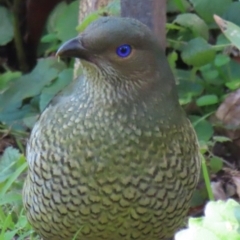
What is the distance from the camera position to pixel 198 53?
3.31m

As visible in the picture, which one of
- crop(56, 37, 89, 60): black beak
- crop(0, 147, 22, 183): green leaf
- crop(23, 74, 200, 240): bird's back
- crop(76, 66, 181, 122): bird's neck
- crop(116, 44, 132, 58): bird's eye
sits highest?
crop(56, 37, 89, 60): black beak

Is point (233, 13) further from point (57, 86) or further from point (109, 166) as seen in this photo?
point (109, 166)

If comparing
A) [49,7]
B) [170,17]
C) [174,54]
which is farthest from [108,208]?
[49,7]

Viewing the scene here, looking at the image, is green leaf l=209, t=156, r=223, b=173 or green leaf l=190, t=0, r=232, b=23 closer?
green leaf l=209, t=156, r=223, b=173

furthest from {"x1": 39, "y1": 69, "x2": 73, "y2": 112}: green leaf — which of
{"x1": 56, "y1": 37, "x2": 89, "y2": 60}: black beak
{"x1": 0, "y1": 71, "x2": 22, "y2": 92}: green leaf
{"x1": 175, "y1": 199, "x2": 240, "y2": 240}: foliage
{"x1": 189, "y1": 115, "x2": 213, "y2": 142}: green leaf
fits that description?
{"x1": 175, "y1": 199, "x2": 240, "y2": 240}: foliage

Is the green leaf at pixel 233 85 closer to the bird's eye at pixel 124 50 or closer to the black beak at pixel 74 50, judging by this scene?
the bird's eye at pixel 124 50

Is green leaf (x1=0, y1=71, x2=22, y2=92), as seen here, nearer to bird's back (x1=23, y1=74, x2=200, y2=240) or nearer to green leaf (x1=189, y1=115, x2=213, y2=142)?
green leaf (x1=189, y1=115, x2=213, y2=142)

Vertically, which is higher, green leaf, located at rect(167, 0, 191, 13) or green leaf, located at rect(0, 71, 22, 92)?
green leaf, located at rect(167, 0, 191, 13)

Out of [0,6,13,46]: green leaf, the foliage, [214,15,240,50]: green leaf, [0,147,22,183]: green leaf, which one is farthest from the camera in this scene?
[0,6,13,46]: green leaf

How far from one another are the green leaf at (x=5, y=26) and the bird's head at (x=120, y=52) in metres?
1.87

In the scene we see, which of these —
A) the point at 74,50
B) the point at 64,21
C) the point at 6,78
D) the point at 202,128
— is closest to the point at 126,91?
the point at 74,50

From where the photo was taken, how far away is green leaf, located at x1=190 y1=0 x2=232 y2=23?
3486mm

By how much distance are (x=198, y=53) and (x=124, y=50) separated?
104cm

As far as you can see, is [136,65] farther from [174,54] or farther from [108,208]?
[174,54]
